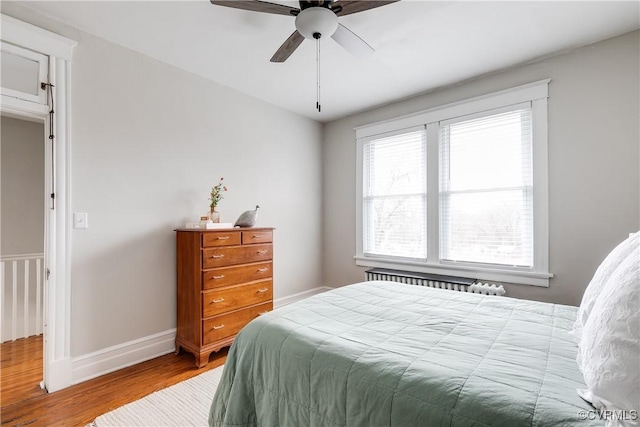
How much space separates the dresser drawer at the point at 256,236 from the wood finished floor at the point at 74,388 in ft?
3.46

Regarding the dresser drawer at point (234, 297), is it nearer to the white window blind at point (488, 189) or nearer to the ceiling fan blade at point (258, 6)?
the white window blind at point (488, 189)

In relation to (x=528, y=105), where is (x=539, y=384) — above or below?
below

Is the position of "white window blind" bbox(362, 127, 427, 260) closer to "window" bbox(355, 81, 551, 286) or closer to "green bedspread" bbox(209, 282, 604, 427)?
"window" bbox(355, 81, 551, 286)

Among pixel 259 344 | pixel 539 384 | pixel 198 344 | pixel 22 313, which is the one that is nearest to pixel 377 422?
pixel 539 384

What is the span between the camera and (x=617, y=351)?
0.79 metres

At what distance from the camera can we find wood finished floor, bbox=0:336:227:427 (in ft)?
6.14

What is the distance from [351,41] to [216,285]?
216 cm

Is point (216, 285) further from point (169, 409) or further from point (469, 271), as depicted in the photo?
point (469, 271)

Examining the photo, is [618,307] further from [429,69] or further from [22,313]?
[22,313]

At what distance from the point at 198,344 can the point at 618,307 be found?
8.57ft

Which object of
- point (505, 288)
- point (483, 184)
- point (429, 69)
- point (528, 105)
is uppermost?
point (429, 69)

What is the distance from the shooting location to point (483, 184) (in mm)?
3082

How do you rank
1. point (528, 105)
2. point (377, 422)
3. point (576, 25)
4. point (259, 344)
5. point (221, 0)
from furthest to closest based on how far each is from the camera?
1. point (528, 105)
2. point (576, 25)
3. point (221, 0)
4. point (259, 344)
5. point (377, 422)

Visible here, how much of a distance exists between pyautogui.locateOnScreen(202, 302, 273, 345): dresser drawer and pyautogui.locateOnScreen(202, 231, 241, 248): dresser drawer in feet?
2.05
